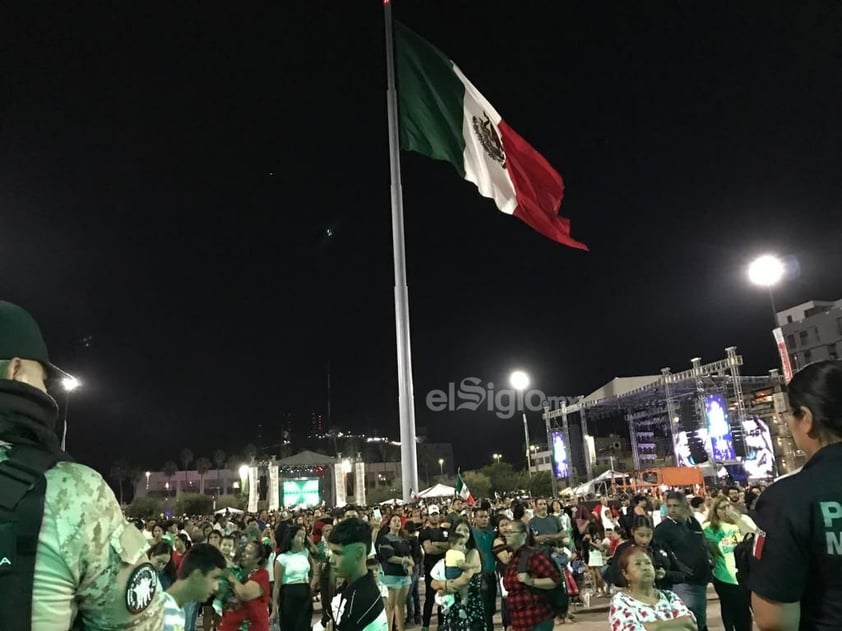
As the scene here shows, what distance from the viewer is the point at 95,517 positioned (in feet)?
5.13

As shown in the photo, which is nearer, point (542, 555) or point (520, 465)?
point (542, 555)

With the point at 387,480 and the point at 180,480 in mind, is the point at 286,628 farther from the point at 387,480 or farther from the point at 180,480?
the point at 180,480

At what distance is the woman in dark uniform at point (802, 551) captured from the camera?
1.94 m

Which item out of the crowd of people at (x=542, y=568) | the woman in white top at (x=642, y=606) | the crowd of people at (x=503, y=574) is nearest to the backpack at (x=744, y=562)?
the crowd of people at (x=542, y=568)

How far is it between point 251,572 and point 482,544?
3943 millimetres

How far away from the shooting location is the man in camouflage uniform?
4.82 ft

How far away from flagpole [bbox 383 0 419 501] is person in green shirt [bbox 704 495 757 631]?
16.5 ft

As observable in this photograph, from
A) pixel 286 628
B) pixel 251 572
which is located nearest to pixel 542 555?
pixel 251 572

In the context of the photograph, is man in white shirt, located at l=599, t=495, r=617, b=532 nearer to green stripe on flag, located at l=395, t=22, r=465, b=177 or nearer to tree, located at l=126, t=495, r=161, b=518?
green stripe on flag, located at l=395, t=22, r=465, b=177

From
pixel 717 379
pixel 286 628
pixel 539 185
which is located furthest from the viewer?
pixel 717 379

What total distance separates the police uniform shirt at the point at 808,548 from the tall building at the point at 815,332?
234ft

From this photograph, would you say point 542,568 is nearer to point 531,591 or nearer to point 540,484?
point 531,591

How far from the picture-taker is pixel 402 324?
451 inches

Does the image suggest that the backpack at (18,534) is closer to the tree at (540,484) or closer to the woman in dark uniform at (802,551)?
the woman in dark uniform at (802,551)
